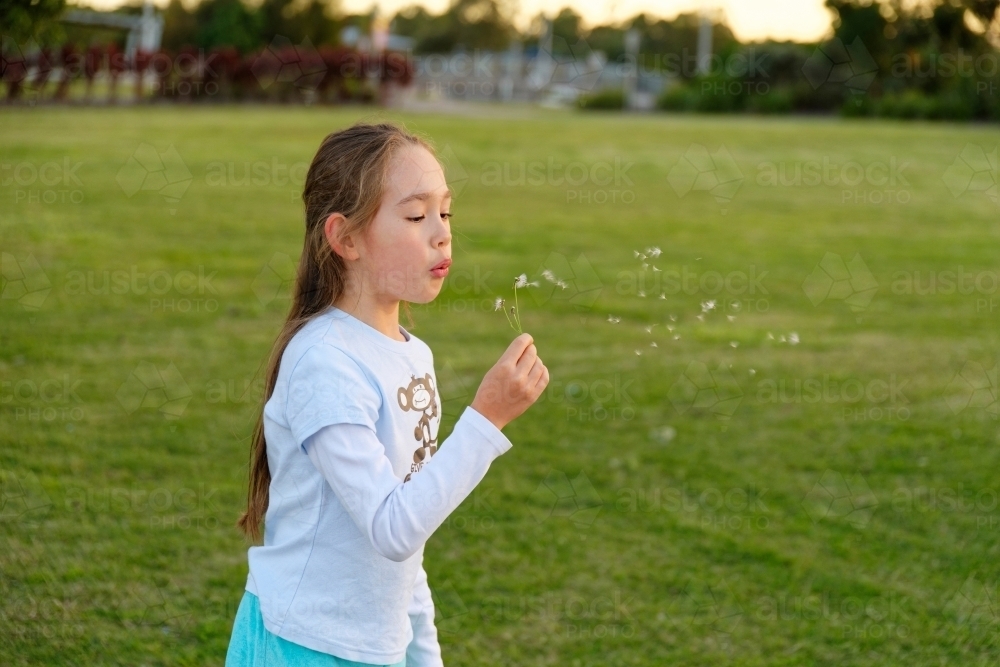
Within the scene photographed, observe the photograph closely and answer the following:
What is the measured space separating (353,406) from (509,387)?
25 cm

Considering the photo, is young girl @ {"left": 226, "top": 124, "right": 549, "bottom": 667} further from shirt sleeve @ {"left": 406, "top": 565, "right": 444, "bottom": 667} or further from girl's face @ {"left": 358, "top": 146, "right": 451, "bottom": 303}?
shirt sleeve @ {"left": 406, "top": 565, "right": 444, "bottom": 667}

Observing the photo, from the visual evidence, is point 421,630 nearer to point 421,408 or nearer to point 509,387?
point 421,408

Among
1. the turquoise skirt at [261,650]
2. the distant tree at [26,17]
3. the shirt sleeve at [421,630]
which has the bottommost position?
the shirt sleeve at [421,630]

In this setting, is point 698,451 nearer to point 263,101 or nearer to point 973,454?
point 973,454

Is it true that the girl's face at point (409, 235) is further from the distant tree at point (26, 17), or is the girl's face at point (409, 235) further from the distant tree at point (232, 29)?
the distant tree at point (232, 29)

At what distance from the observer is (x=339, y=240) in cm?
195

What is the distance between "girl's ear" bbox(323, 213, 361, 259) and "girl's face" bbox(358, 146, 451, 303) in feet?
0.07

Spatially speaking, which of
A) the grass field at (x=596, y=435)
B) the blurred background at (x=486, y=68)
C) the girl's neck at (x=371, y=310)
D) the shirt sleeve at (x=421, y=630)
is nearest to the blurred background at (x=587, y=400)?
the grass field at (x=596, y=435)

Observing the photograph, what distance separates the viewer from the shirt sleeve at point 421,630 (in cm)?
213

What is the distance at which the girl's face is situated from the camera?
75.2 inches

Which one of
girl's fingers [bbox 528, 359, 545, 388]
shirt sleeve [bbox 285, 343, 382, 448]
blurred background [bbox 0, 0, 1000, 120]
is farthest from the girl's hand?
blurred background [bbox 0, 0, 1000, 120]

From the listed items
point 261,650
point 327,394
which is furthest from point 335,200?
point 261,650

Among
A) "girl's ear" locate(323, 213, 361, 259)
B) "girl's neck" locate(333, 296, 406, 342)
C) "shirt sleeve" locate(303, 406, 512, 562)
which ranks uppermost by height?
"girl's ear" locate(323, 213, 361, 259)

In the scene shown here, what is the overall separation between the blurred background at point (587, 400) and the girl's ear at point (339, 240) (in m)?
0.40
